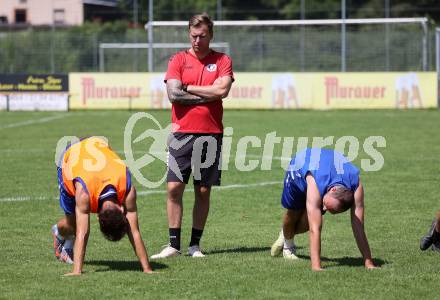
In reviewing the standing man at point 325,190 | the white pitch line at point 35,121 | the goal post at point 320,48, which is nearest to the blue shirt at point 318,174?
the standing man at point 325,190

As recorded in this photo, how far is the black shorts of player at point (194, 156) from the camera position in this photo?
930cm

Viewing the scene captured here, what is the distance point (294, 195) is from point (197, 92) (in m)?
1.34

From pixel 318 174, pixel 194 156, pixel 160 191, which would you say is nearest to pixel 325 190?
pixel 318 174

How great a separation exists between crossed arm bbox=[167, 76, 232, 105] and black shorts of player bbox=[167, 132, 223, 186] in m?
0.34

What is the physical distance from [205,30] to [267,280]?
2.51m

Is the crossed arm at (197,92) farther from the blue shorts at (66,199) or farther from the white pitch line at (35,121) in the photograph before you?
the white pitch line at (35,121)

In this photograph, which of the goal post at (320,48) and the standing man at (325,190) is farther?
the goal post at (320,48)

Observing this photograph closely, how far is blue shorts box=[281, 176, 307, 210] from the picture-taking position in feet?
28.3

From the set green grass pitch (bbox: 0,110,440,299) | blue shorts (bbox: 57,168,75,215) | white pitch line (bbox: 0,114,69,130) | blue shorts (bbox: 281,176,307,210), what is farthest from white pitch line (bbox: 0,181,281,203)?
white pitch line (bbox: 0,114,69,130)

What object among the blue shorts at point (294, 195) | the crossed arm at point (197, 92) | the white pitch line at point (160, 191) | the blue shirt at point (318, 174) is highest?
the crossed arm at point (197, 92)

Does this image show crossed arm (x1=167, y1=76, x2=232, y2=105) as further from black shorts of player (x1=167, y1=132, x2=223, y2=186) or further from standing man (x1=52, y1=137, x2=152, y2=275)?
standing man (x1=52, y1=137, x2=152, y2=275)

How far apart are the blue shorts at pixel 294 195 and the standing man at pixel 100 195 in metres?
1.45

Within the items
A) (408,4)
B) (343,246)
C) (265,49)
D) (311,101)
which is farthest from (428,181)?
(408,4)

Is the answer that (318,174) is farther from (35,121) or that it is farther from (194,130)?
(35,121)
